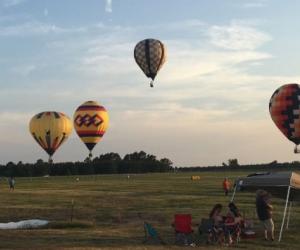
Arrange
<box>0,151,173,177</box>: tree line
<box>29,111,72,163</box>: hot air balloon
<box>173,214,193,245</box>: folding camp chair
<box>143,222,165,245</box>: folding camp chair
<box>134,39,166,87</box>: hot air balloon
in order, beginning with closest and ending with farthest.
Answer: <box>173,214,193,245</box>: folding camp chair → <box>143,222,165,245</box>: folding camp chair → <box>134,39,166,87</box>: hot air balloon → <box>29,111,72,163</box>: hot air balloon → <box>0,151,173,177</box>: tree line

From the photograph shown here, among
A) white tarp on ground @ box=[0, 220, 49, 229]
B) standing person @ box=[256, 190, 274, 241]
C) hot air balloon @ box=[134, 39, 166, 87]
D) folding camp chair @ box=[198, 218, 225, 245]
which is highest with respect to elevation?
hot air balloon @ box=[134, 39, 166, 87]

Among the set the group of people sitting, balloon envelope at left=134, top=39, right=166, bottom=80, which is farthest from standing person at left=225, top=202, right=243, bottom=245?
balloon envelope at left=134, top=39, right=166, bottom=80

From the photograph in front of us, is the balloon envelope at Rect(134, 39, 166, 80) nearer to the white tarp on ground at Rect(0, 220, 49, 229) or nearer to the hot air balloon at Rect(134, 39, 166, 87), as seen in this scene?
the hot air balloon at Rect(134, 39, 166, 87)

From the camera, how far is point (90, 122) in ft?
222

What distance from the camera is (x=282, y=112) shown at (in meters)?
52.0

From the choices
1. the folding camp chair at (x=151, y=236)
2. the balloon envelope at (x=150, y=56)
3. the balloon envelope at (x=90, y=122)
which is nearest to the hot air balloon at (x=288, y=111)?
the balloon envelope at (x=150, y=56)

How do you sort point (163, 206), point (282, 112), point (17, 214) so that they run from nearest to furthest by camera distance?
point (17, 214) < point (163, 206) < point (282, 112)

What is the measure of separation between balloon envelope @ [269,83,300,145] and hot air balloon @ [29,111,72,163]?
2560 centimetres

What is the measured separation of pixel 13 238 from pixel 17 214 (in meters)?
10.1

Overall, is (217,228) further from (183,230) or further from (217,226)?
(183,230)

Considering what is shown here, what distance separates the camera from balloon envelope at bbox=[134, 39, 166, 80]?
191 ft

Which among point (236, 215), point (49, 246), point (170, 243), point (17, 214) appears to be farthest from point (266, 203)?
point (17, 214)

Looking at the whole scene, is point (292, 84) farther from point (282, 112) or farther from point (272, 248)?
point (272, 248)

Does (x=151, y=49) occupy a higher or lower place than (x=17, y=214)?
higher
